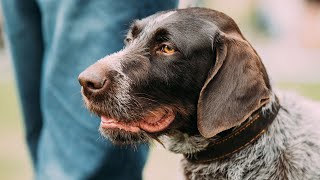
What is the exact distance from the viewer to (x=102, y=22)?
187 inches

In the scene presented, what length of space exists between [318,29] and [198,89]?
18801 mm

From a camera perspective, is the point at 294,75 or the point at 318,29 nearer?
the point at 294,75

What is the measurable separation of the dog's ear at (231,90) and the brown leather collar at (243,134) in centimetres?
17

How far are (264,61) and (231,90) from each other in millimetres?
9396

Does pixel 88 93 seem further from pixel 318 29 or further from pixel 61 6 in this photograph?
pixel 318 29

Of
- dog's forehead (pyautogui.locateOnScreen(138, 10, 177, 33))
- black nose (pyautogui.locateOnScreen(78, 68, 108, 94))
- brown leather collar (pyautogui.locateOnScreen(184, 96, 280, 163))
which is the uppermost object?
dog's forehead (pyautogui.locateOnScreen(138, 10, 177, 33))

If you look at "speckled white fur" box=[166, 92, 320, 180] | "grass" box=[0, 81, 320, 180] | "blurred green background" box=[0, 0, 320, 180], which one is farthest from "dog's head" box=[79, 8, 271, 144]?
"grass" box=[0, 81, 320, 180]

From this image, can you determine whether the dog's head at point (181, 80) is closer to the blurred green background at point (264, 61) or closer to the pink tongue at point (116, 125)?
the pink tongue at point (116, 125)

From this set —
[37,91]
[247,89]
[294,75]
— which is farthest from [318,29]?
[247,89]

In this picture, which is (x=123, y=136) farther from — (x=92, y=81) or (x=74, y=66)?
(x=74, y=66)

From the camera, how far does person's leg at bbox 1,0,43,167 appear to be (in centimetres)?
536

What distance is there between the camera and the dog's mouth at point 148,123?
13.8ft

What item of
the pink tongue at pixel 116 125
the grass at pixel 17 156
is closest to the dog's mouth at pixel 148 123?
the pink tongue at pixel 116 125

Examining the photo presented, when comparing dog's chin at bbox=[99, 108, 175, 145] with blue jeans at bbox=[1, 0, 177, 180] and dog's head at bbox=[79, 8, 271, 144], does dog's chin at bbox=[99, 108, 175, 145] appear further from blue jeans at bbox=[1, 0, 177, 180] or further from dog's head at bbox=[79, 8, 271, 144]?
blue jeans at bbox=[1, 0, 177, 180]
